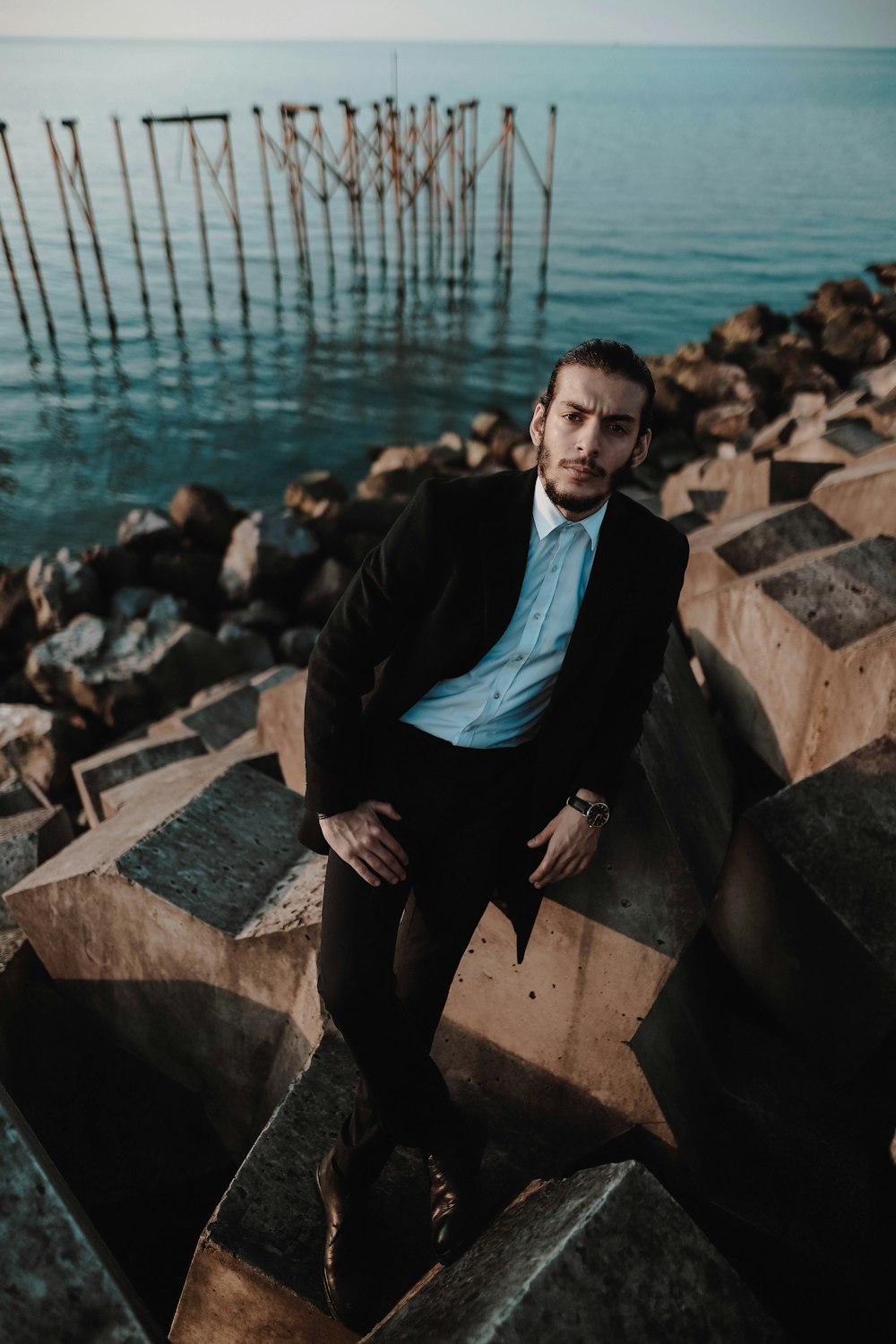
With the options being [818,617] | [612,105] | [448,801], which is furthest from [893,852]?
[612,105]

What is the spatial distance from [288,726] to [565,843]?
2.05 m

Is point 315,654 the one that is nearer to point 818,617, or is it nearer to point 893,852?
point 893,852

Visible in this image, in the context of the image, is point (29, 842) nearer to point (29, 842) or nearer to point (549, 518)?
point (29, 842)

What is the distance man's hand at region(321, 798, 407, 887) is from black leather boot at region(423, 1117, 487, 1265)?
2.12 feet

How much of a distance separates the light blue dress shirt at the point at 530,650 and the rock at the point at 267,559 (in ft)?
26.9

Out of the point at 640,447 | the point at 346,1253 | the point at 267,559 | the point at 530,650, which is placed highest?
the point at 640,447

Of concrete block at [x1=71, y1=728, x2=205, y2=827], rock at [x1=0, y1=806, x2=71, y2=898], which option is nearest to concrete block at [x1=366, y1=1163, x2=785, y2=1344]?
rock at [x1=0, y1=806, x2=71, y2=898]

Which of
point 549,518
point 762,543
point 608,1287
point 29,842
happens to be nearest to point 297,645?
point 29,842

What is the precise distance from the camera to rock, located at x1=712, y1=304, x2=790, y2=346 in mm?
19453

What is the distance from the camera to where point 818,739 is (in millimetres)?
3324

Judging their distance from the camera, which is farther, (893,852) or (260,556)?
(260,556)

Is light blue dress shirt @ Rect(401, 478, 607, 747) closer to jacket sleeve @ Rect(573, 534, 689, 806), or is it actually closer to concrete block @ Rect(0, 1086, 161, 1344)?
jacket sleeve @ Rect(573, 534, 689, 806)

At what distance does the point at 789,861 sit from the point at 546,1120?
37.8 inches

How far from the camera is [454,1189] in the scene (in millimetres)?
2205
